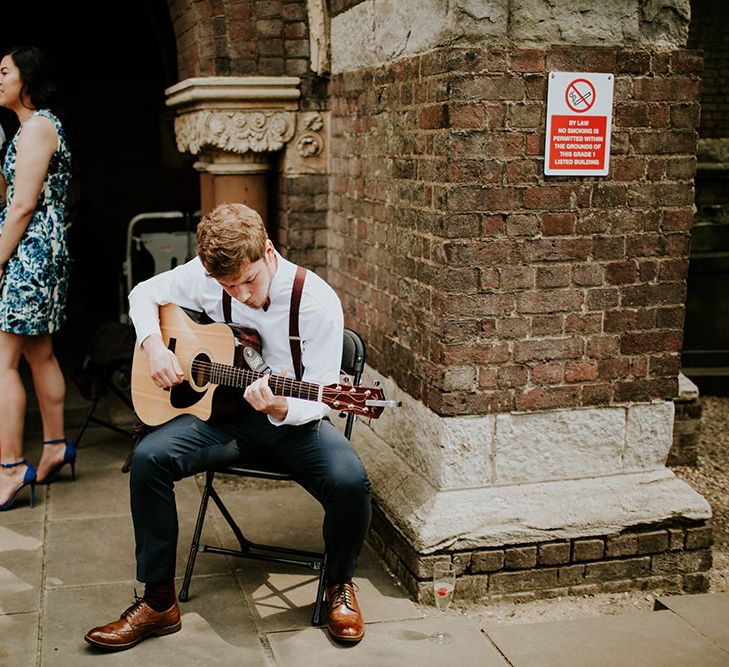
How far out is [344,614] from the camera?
11.2 feet

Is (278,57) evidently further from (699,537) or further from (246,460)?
(699,537)

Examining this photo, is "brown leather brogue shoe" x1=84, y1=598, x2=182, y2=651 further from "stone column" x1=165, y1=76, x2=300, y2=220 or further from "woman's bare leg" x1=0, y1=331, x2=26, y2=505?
"stone column" x1=165, y1=76, x2=300, y2=220

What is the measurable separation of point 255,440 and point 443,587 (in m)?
0.87

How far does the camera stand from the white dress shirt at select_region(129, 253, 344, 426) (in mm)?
3408

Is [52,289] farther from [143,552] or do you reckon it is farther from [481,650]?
[481,650]

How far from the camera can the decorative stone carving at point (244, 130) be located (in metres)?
4.97

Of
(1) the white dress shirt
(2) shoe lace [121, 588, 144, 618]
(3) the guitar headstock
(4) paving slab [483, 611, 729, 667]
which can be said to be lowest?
(4) paving slab [483, 611, 729, 667]

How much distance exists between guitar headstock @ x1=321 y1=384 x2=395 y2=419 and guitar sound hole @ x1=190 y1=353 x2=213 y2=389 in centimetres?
48

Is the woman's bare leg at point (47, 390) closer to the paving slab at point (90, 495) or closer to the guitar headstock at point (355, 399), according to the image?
the paving slab at point (90, 495)

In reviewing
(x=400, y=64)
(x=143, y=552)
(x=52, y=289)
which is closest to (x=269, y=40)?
(x=400, y=64)

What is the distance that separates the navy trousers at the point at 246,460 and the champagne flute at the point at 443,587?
309mm

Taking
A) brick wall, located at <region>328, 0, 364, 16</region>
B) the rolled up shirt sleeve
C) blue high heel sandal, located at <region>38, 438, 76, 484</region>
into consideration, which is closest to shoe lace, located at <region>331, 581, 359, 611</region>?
the rolled up shirt sleeve

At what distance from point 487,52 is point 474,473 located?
159cm

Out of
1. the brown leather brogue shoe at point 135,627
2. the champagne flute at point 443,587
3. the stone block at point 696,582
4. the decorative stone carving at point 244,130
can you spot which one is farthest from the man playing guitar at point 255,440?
the decorative stone carving at point 244,130
